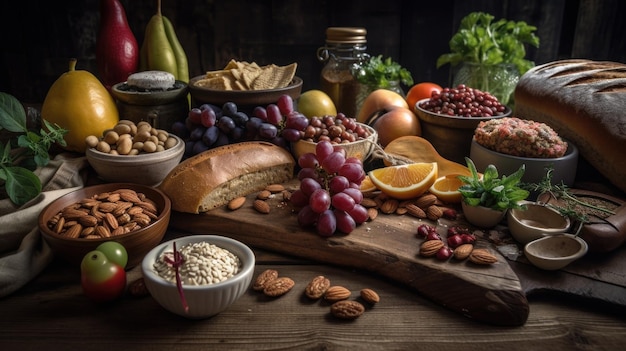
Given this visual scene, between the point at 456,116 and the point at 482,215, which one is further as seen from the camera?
the point at 456,116

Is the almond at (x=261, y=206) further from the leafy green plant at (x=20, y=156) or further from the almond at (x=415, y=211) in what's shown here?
the leafy green plant at (x=20, y=156)

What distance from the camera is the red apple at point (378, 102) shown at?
6.61 ft

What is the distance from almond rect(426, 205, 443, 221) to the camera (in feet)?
4.47

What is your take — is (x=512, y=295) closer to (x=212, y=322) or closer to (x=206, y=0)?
(x=212, y=322)

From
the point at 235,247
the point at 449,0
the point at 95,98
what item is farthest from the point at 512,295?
the point at 449,0

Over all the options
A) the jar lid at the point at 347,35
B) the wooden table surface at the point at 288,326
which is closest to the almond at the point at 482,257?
the wooden table surface at the point at 288,326

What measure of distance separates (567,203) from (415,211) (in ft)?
1.36

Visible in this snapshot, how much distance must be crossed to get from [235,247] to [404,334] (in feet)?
1.39

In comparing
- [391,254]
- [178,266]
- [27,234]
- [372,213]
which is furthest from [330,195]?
[27,234]

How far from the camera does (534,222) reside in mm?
1312

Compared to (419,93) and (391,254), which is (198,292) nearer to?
(391,254)

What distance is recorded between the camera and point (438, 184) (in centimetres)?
149

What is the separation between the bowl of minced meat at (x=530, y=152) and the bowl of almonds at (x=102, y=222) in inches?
39.8

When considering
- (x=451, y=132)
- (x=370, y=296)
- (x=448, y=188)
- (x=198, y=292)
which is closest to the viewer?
(x=198, y=292)
